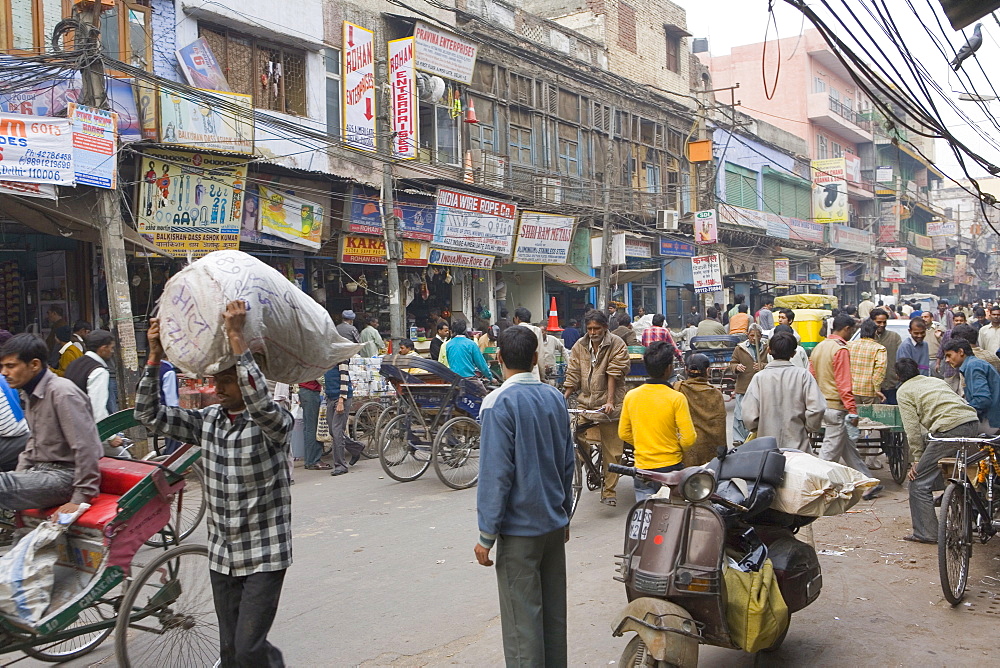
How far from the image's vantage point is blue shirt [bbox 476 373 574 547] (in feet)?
11.9

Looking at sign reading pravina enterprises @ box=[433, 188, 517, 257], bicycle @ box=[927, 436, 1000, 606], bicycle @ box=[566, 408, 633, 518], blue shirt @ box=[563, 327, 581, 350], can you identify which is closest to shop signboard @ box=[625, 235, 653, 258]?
sign reading pravina enterprises @ box=[433, 188, 517, 257]

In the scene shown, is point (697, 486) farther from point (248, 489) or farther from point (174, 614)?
point (174, 614)

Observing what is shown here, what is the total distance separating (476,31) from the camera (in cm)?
2061

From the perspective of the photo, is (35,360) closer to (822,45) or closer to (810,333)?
(810,333)

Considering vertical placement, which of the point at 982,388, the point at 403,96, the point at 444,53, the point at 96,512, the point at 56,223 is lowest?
the point at 96,512

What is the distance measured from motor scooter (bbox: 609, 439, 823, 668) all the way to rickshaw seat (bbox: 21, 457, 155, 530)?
252cm

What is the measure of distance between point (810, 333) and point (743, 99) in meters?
34.3

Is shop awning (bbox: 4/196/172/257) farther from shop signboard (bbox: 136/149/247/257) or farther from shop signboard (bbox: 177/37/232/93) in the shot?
shop signboard (bbox: 177/37/232/93)

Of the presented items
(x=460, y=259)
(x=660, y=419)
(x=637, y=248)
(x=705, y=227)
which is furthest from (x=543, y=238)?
(x=660, y=419)

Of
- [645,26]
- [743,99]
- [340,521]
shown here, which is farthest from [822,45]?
[340,521]

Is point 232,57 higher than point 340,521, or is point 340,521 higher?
point 232,57

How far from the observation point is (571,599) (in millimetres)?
5590

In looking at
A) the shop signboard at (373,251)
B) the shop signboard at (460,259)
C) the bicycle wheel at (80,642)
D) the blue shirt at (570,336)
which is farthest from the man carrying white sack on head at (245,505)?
the shop signboard at (460,259)

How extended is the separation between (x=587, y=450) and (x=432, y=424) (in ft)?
7.40
